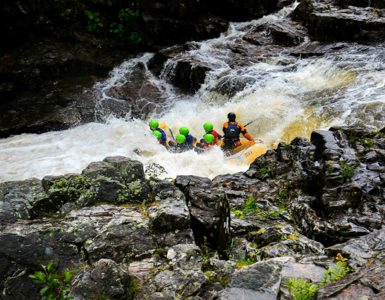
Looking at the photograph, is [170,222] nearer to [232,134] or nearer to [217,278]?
[217,278]

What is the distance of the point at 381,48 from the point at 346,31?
1605mm

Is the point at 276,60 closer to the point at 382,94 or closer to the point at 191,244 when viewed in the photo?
the point at 382,94

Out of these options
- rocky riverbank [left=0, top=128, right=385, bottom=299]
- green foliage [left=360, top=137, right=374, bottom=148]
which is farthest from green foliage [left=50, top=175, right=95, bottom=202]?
green foliage [left=360, top=137, right=374, bottom=148]

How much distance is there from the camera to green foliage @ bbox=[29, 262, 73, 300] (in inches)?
114

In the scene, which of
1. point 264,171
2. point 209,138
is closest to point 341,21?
point 209,138

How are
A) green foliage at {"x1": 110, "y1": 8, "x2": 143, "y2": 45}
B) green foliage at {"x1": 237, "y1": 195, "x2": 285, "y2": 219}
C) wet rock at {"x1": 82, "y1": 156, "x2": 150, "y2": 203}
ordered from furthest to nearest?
green foliage at {"x1": 110, "y1": 8, "x2": 143, "y2": 45}
green foliage at {"x1": 237, "y1": 195, "x2": 285, "y2": 219}
wet rock at {"x1": 82, "y1": 156, "x2": 150, "y2": 203}

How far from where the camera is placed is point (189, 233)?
404 cm

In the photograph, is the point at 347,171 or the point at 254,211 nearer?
the point at 254,211

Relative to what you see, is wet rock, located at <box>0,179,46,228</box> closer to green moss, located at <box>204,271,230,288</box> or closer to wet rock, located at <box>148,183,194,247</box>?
wet rock, located at <box>148,183,194,247</box>

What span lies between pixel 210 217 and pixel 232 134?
5.98m

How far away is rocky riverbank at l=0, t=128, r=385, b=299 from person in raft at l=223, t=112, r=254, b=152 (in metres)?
3.51

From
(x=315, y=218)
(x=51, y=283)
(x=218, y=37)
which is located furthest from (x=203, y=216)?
(x=218, y=37)

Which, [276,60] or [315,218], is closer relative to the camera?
[315,218]

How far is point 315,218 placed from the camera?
5.84 meters
